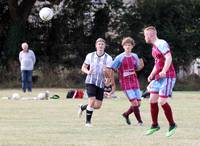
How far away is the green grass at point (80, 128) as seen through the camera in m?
11.4

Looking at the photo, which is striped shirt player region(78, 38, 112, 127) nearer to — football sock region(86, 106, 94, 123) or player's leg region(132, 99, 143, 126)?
football sock region(86, 106, 94, 123)

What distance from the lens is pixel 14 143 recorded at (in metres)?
11.0

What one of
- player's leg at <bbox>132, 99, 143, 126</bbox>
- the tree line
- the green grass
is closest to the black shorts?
the green grass

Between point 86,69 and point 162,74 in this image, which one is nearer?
point 162,74

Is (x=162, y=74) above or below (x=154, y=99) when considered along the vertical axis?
above

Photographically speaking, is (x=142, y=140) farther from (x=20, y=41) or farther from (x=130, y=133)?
(x=20, y=41)

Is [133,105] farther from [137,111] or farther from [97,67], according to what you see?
[97,67]

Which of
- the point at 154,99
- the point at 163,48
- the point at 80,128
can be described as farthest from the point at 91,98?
the point at 163,48

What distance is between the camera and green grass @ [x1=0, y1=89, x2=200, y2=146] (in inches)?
448

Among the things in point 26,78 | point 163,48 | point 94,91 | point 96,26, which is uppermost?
point 96,26

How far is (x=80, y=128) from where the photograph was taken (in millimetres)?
13891

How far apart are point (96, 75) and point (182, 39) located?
21.7 meters

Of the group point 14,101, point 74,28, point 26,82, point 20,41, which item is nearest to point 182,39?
point 74,28

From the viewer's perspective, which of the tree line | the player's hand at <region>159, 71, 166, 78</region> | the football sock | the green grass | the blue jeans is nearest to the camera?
the green grass
